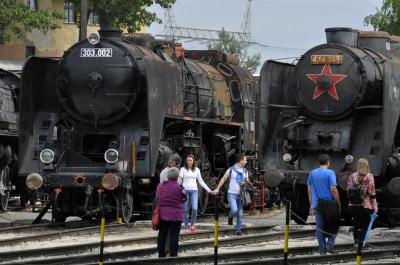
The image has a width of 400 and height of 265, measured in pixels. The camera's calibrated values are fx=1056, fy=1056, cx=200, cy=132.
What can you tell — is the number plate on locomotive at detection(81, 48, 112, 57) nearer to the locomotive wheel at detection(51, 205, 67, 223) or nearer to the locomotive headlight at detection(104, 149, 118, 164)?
the locomotive headlight at detection(104, 149, 118, 164)

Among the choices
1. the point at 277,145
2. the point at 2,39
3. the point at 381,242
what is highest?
the point at 2,39

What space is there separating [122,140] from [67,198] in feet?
5.66

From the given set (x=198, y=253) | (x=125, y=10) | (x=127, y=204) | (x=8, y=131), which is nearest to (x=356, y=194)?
(x=198, y=253)

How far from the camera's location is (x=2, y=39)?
4312 cm

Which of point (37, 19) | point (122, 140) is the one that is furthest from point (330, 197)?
point (37, 19)

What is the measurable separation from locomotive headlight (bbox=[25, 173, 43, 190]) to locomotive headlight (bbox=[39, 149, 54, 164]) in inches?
21.9

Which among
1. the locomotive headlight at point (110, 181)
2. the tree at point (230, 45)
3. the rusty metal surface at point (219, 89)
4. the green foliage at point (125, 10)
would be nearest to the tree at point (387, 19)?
the green foliage at point (125, 10)

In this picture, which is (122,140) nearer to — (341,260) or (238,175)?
(238,175)

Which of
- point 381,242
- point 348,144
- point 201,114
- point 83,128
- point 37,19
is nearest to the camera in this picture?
point 381,242

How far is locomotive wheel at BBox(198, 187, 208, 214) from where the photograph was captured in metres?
24.5

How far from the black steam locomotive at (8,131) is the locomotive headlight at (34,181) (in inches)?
196

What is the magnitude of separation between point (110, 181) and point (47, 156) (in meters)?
1.71

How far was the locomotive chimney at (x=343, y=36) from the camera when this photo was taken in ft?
69.7

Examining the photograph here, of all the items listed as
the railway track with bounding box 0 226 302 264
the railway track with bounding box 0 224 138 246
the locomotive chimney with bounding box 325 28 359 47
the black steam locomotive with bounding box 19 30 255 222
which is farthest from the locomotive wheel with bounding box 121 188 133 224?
the locomotive chimney with bounding box 325 28 359 47
